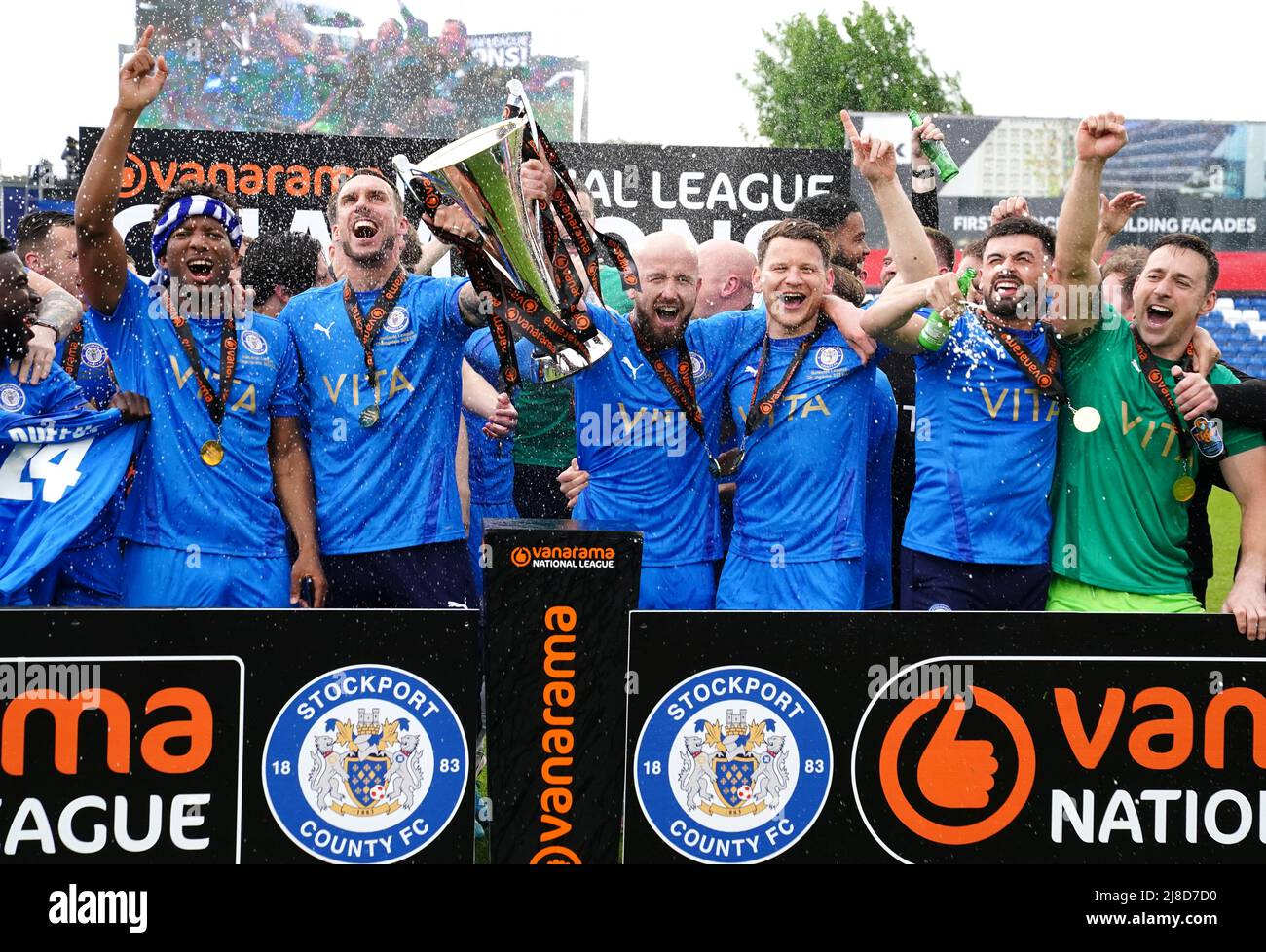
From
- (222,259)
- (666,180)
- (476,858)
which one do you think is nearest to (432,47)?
(666,180)

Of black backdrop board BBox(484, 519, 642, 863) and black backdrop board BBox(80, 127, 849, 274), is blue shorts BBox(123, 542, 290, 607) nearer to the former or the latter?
black backdrop board BBox(484, 519, 642, 863)

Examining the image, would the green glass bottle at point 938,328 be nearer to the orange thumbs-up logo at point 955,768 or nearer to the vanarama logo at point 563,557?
the orange thumbs-up logo at point 955,768

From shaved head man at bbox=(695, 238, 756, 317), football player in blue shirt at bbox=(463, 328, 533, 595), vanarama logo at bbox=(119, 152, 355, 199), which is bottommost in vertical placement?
football player in blue shirt at bbox=(463, 328, 533, 595)

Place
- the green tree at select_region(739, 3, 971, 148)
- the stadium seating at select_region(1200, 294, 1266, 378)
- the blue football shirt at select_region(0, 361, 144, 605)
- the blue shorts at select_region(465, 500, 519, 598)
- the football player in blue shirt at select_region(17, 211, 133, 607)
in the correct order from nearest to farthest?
1. the blue football shirt at select_region(0, 361, 144, 605)
2. the football player in blue shirt at select_region(17, 211, 133, 607)
3. the blue shorts at select_region(465, 500, 519, 598)
4. the green tree at select_region(739, 3, 971, 148)
5. the stadium seating at select_region(1200, 294, 1266, 378)

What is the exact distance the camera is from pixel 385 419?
172 inches

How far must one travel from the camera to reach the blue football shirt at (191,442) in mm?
4145

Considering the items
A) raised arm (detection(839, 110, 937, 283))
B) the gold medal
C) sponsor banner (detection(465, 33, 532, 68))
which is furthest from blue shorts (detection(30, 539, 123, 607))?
sponsor banner (detection(465, 33, 532, 68))

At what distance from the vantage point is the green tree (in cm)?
649

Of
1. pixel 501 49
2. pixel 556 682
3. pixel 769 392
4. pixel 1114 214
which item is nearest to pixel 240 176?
pixel 769 392

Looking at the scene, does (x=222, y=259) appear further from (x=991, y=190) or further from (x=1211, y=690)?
(x=991, y=190)

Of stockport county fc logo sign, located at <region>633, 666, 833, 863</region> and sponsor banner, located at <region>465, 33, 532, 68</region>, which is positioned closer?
stockport county fc logo sign, located at <region>633, 666, 833, 863</region>

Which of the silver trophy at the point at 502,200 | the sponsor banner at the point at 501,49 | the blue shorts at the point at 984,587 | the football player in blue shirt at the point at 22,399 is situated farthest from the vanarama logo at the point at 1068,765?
the sponsor banner at the point at 501,49

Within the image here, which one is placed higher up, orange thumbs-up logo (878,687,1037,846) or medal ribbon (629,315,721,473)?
medal ribbon (629,315,721,473)

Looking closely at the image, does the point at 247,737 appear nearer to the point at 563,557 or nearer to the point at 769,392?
the point at 563,557
